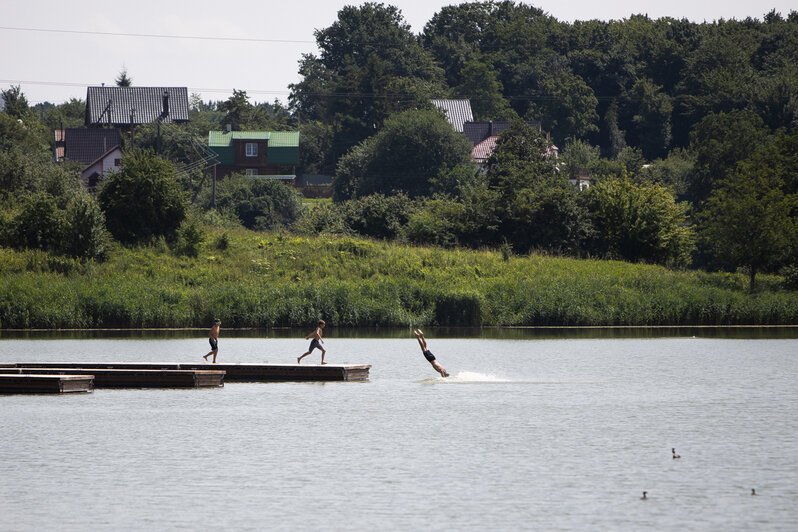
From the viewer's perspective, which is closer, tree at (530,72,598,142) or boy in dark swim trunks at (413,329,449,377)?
boy in dark swim trunks at (413,329,449,377)

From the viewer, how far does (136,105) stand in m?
135

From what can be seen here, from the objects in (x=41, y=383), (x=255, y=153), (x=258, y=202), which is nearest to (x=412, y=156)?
(x=258, y=202)

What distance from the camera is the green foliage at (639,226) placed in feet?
252

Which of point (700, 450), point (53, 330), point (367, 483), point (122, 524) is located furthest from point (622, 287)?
point (122, 524)

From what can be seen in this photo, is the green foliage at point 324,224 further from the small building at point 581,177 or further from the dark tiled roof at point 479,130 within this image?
the dark tiled roof at point 479,130

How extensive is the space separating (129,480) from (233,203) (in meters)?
74.3

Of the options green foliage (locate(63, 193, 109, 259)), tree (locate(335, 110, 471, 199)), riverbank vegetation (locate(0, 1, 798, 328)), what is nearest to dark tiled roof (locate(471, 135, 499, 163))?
riverbank vegetation (locate(0, 1, 798, 328))

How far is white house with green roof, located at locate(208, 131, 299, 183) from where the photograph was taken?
437ft

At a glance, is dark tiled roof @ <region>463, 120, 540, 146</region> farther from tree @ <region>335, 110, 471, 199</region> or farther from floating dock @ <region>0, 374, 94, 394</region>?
floating dock @ <region>0, 374, 94, 394</region>

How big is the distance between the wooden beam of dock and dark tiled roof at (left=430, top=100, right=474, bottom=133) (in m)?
101

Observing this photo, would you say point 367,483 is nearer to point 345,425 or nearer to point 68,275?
point 345,425

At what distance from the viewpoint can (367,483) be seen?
25219 mm

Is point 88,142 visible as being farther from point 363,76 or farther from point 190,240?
point 190,240

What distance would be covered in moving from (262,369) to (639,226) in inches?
1697
